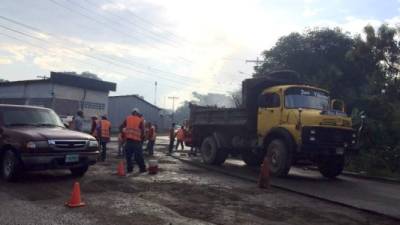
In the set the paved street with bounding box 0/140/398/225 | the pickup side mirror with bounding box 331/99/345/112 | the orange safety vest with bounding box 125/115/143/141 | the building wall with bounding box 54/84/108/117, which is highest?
the building wall with bounding box 54/84/108/117

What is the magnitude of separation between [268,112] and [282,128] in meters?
1.02

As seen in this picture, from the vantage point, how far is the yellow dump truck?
12570mm

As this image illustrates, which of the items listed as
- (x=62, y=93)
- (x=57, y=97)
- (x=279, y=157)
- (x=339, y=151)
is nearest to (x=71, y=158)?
(x=279, y=157)

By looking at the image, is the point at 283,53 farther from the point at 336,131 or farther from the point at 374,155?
the point at 336,131

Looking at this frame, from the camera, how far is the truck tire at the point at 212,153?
16.0m

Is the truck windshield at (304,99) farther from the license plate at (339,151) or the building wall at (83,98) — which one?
the building wall at (83,98)

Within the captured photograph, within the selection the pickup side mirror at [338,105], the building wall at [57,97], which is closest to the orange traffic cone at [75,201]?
the pickup side mirror at [338,105]

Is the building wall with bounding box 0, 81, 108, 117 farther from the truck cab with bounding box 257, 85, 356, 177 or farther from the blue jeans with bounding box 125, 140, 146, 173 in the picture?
the truck cab with bounding box 257, 85, 356, 177

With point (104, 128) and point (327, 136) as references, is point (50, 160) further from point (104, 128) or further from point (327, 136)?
point (327, 136)

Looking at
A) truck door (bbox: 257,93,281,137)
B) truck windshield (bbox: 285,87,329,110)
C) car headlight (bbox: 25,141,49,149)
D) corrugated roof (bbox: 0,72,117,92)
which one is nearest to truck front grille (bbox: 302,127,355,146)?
truck windshield (bbox: 285,87,329,110)

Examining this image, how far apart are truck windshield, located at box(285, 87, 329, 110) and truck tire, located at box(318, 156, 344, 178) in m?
1.54

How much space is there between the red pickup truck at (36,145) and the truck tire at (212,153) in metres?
5.91

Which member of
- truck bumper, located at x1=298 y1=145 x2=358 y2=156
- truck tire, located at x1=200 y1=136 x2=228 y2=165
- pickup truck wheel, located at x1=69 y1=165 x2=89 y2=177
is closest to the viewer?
pickup truck wheel, located at x1=69 y1=165 x2=89 y2=177

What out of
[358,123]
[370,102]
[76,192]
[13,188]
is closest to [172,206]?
[76,192]
